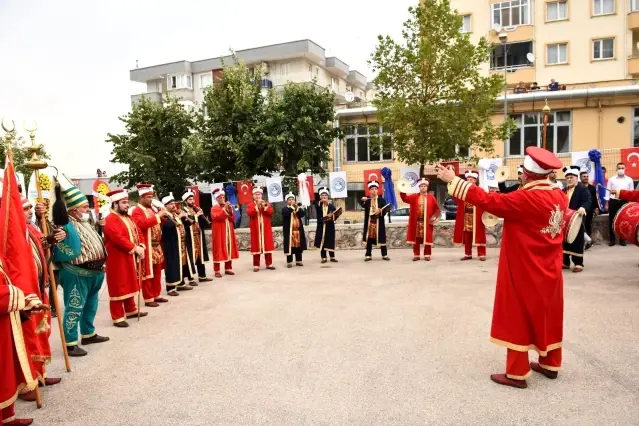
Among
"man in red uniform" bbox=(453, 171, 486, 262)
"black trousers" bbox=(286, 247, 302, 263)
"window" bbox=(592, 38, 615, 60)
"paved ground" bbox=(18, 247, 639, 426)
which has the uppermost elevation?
"window" bbox=(592, 38, 615, 60)

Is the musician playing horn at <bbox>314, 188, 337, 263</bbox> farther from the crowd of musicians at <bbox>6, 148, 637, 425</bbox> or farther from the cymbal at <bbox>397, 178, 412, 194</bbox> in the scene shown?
the crowd of musicians at <bbox>6, 148, 637, 425</bbox>

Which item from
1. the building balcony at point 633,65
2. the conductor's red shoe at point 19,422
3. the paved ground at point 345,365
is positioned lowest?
the paved ground at point 345,365

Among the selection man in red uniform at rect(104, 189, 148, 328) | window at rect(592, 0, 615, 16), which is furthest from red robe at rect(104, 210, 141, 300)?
window at rect(592, 0, 615, 16)

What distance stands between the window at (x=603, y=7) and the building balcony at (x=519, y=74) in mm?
4218

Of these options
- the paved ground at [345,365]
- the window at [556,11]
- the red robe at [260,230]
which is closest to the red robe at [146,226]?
the paved ground at [345,365]

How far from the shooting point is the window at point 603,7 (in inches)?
1059

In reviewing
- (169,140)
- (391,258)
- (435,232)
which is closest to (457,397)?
(391,258)

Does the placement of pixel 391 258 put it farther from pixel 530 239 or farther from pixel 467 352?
pixel 530 239

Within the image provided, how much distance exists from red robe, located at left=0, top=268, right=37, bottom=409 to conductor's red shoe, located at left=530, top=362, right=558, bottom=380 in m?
4.21

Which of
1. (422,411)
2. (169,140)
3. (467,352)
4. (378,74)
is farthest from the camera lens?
(169,140)

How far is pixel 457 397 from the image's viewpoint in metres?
4.18

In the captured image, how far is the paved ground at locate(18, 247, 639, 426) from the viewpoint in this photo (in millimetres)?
3967

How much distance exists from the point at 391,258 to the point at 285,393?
8540mm

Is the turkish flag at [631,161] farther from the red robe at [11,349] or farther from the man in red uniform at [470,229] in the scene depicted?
the red robe at [11,349]
